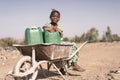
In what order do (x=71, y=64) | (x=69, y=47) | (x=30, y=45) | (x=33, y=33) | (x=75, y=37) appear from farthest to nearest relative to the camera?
(x=75, y=37) → (x=71, y=64) → (x=69, y=47) → (x=33, y=33) → (x=30, y=45)

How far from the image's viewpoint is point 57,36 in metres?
6.52

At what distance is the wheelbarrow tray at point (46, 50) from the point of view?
5824mm

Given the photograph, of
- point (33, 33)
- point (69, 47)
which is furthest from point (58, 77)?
point (33, 33)

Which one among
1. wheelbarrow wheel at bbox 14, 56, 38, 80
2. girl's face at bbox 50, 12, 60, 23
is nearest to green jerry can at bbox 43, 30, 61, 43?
girl's face at bbox 50, 12, 60, 23

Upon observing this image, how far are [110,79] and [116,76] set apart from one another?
0.24 m

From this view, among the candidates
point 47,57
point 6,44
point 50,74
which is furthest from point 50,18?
point 6,44

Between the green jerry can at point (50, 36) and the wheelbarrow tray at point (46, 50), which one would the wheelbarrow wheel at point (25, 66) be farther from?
the green jerry can at point (50, 36)

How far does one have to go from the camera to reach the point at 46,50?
19.2ft

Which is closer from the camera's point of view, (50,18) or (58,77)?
(50,18)

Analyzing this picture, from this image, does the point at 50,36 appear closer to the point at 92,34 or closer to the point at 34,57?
the point at 34,57

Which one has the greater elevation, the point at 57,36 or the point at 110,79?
the point at 57,36

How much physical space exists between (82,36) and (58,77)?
754 inches

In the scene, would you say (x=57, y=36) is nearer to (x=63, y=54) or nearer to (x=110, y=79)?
(x=63, y=54)

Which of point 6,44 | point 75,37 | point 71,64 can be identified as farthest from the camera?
point 75,37
